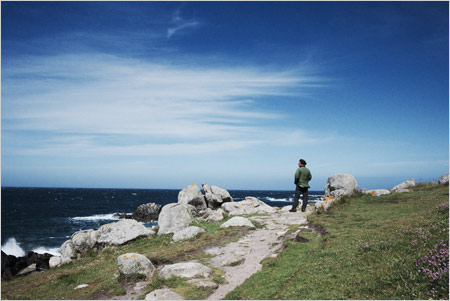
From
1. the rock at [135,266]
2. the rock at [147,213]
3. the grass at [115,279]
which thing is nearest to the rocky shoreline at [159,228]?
the grass at [115,279]

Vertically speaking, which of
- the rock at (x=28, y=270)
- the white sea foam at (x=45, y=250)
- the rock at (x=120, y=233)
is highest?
the rock at (x=120, y=233)

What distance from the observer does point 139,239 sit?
2298 cm

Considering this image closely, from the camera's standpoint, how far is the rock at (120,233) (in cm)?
2277

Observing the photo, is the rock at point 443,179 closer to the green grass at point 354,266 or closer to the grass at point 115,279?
the green grass at point 354,266

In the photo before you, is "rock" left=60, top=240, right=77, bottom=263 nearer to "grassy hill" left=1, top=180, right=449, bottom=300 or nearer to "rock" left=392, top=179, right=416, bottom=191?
"grassy hill" left=1, top=180, right=449, bottom=300

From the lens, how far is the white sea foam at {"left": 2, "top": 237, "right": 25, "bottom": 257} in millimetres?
40266

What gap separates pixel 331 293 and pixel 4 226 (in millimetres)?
72331

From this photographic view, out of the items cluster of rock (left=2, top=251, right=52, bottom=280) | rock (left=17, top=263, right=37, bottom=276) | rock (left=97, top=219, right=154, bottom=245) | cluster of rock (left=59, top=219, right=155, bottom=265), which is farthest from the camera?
rock (left=17, top=263, right=37, bottom=276)

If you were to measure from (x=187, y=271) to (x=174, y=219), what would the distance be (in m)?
14.3

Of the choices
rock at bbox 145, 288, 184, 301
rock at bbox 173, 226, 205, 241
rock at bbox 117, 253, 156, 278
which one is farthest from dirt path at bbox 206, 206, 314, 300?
rock at bbox 173, 226, 205, 241

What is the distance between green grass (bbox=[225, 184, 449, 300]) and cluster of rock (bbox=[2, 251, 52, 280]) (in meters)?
27.3

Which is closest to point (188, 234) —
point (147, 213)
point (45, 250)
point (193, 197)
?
point (193, 197)

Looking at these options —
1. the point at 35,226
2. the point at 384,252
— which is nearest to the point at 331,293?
the point at 384,252

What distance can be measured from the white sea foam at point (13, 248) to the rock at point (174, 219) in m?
27.7
